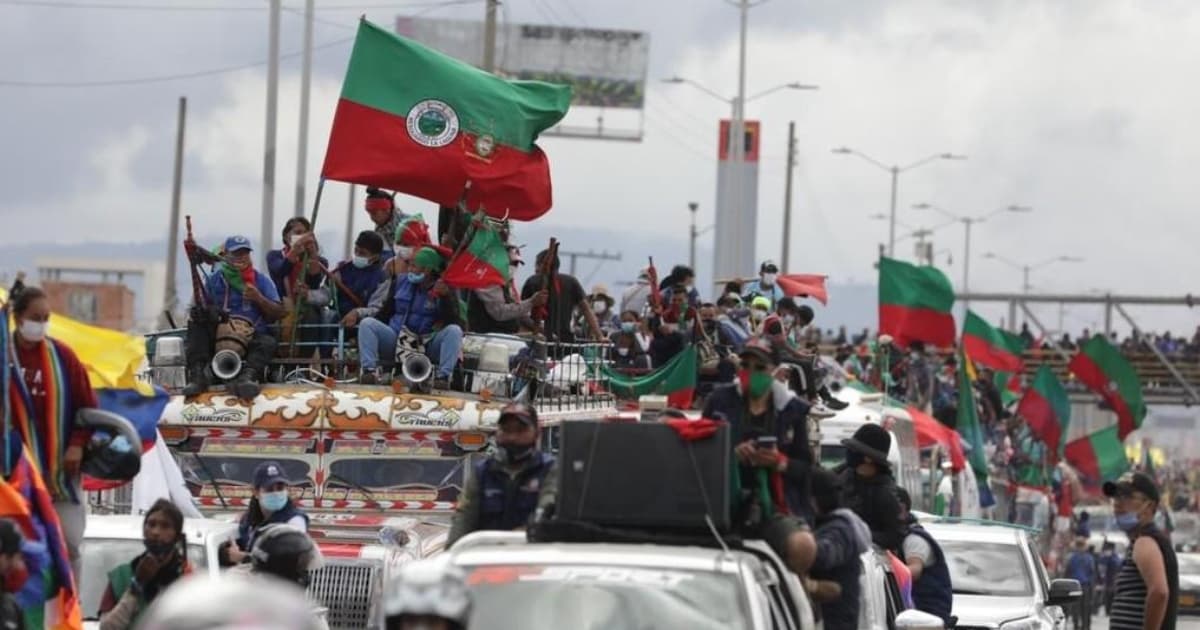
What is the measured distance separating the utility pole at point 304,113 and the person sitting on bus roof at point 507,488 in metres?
24.1

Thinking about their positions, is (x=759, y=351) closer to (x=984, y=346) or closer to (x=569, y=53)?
(x=984, y=346)

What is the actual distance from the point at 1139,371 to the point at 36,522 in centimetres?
7020

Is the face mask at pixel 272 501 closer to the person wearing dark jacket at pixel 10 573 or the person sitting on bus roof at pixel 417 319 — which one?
the person sitting on bus roof at pixel 417 319

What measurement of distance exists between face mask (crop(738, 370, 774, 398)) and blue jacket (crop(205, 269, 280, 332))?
7.66 m

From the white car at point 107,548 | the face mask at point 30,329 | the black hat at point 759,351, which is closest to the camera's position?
the face mask at point 30,329

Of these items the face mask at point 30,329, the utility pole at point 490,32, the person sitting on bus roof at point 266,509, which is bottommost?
the person sitting on bus roof at point 266,509

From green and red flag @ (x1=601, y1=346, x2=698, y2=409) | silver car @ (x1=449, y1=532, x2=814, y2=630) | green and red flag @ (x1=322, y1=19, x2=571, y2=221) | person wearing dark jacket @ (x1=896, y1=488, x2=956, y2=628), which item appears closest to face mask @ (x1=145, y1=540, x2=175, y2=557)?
silver car @ (x1=449, y1=532, x2=814, y2=630)

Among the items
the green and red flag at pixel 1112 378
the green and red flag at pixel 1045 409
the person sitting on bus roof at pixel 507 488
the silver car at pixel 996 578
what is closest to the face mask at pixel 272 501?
the person sitting on bus roof at pixel 507 488

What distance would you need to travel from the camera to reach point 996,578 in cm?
1994

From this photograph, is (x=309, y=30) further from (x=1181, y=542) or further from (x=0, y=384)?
(x=1181, y=542)

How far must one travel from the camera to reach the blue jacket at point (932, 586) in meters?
16.1

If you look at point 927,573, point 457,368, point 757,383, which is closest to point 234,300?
point 457,368

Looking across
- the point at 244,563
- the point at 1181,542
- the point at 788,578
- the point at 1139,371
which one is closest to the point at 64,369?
the point at 788,578

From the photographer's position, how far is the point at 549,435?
18234 millimetres
